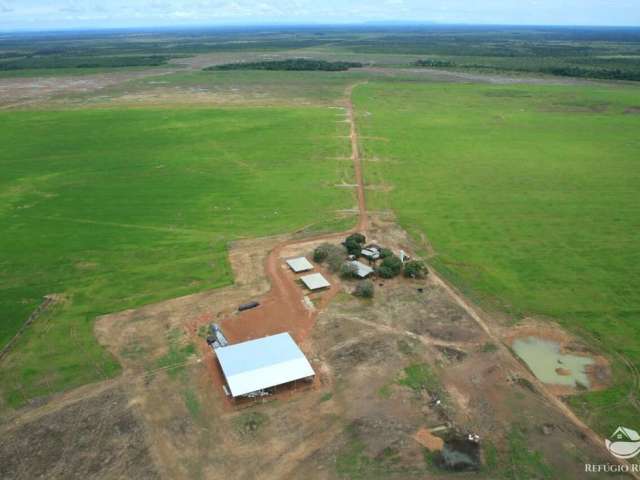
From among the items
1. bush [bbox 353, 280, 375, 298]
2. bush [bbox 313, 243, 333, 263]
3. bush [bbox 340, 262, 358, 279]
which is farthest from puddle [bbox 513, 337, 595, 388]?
bush [bbox 313, 243, 333, 263]

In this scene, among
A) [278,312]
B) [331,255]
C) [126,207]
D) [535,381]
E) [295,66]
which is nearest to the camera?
[535,381]

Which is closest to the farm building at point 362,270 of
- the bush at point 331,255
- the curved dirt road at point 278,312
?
the bush at point 331,255

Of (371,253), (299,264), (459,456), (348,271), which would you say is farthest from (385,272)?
(459,456)

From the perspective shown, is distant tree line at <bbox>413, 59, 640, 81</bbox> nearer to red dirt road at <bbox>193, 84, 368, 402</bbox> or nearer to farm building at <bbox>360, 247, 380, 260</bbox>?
farm building at <bbox>360, 247, 380, 260</bbox>

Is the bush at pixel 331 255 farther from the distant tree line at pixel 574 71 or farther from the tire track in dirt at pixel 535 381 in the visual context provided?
the distant tree line at pixel 574 71

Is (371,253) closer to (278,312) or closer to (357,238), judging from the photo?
(357,238)

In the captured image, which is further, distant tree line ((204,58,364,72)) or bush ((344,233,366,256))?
distant tree line ((204,58,364,72))

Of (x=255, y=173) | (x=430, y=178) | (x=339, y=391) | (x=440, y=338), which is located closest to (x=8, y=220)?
(x=255, y=173)
